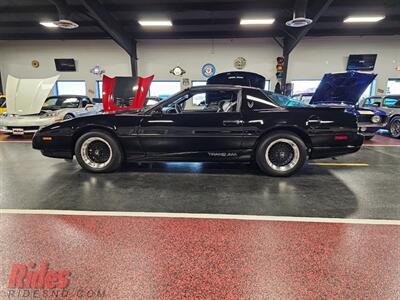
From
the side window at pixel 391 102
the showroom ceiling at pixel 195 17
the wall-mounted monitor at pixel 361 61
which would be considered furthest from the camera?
the wall-mounted monitor at pixel 361 61

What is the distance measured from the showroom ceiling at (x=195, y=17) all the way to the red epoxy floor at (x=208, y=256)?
8245 mm

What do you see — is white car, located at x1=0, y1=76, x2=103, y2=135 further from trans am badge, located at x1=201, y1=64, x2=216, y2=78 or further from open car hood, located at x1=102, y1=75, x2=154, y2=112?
trans am badge, located at x1=201, y1=64, x2=216, y2=78

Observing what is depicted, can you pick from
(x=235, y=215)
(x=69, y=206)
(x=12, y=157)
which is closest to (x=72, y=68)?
(x=12, y=157)

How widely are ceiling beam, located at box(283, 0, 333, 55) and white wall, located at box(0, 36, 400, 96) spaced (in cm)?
74

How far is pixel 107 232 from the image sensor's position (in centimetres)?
194

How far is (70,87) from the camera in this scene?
12.6 metres

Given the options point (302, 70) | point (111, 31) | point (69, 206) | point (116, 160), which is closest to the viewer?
point (69, 206)

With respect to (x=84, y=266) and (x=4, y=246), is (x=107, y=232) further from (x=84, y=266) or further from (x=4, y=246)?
(x=4, y=246)

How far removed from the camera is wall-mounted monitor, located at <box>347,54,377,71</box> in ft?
37.7

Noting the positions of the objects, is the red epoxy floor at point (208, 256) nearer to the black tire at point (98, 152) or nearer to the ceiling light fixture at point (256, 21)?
the black tire at point (98, 152)

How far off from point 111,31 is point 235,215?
979 cm

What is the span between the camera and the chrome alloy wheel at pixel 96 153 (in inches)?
133

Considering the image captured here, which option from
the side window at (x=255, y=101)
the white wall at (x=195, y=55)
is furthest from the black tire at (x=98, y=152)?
the white wall at (x=195, y=55)

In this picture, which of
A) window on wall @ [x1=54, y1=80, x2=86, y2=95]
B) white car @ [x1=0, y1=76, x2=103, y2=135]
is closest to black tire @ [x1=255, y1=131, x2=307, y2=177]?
white car @ [x1=0, y1=76, x2=103, y2=135]
